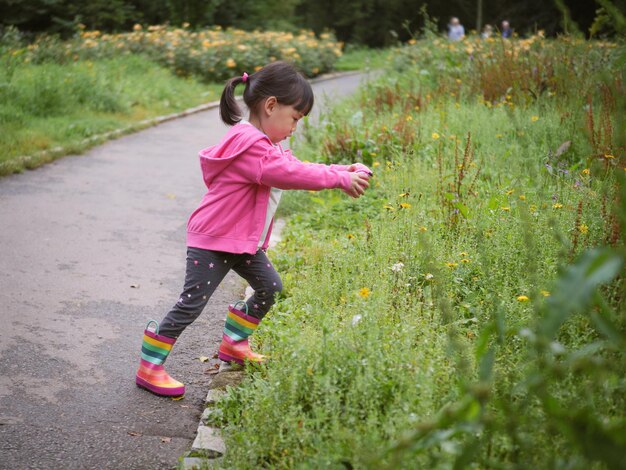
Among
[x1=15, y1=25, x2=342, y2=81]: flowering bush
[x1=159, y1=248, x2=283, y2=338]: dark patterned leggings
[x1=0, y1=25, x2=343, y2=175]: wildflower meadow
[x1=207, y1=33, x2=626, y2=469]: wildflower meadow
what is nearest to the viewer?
[x1=207, y1=33, x2=626, y2=469]: wildflower meadow

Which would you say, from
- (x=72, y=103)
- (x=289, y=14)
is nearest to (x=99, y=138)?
(x=72, y=103)

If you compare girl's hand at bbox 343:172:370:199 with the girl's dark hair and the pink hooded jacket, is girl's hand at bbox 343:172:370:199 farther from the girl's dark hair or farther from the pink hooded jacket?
the girl's dark hair

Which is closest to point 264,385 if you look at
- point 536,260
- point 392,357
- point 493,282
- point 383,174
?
point 392,357

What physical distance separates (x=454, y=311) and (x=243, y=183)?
4.16 ft

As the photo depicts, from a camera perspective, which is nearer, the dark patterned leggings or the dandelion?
the dark patterned leggings

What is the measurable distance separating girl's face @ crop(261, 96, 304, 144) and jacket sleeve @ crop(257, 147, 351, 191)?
180mm

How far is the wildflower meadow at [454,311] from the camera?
5.67ft

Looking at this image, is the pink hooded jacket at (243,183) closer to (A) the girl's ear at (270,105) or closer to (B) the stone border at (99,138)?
(A) the girl's ear at (270,105)

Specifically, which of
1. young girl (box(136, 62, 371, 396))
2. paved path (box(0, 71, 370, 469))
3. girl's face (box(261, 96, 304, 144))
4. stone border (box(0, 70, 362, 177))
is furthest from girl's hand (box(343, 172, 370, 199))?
stone border (box(0, 70, 362, 177))

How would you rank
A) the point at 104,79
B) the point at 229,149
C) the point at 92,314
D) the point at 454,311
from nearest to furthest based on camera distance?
the point at 229,149 < the point at 454,311 < the point at 92,314 < the point at 104,79

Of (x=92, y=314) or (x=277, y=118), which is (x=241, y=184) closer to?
(x=277, y=118)

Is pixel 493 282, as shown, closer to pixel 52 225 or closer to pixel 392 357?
pixel 392 357

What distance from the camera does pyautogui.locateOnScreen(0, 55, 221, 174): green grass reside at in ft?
27.8

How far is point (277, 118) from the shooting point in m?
3.37
